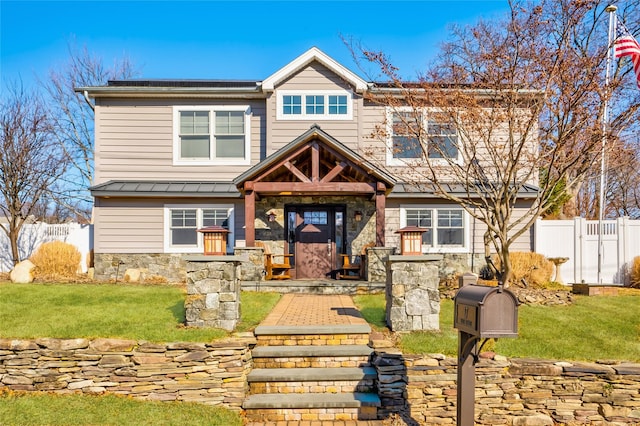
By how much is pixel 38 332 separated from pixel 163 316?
5.73 ft

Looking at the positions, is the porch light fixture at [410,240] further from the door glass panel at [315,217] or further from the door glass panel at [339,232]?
the door glass panel at [315,217]

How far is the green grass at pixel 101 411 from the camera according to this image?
4.39 meters

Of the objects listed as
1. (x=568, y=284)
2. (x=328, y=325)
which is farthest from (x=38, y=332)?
(x=568, y=284)

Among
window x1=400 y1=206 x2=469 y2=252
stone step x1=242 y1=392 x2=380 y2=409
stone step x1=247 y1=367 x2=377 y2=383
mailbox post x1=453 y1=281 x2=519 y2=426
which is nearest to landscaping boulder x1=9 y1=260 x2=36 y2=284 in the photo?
stone step x1=247 y1=367 x2=377 y2=383

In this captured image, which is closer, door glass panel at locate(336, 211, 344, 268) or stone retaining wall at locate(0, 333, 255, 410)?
stone retaining wall at locate(0, 333, 255, 410)

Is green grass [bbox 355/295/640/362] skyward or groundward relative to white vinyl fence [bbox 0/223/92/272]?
groundward

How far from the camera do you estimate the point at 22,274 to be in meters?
10.7

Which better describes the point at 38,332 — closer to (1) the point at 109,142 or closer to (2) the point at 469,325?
(2) the point at 469,325

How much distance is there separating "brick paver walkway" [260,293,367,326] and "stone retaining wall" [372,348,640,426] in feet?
5.20

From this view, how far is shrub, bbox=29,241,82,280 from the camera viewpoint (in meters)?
11.3

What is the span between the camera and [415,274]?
5.99 metres

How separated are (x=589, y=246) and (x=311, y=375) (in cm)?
1101

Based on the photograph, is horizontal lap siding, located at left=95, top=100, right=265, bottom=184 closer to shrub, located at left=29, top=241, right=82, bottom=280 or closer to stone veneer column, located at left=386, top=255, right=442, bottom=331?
shrub, located at left=29, top=241, right=82, bottom=280

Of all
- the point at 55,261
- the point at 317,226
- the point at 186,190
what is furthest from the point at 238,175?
the point at 55,261
